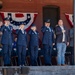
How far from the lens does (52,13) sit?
19484 millimetres

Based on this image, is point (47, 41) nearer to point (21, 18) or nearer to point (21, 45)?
point (21, 45)

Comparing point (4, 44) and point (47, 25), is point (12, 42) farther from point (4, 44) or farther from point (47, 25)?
point (47, 25)

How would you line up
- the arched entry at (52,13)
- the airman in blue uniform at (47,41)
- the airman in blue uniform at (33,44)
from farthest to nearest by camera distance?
the arched entry at (52,13) < the airman in blue uniform at (47,41) < the airman in blue uniform at (33,44)

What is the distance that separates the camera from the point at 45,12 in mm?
19375

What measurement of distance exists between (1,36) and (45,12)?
5.24 metres

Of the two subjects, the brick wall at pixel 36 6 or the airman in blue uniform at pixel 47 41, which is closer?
the airman in blue uniform at pixel 47 41

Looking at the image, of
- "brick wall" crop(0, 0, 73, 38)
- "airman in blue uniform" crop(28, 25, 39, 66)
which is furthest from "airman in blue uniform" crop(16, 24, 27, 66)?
"brick wall" crop(0, 0, 73, 38)

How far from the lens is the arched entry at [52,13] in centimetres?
1934

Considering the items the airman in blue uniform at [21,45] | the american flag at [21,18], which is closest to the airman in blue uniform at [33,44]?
the airman in blue uniform at [21,45]

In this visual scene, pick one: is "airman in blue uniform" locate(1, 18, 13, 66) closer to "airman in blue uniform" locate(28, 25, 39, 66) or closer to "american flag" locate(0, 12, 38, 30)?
"airman in blue uniform" locate(28, 25, 39, 66)

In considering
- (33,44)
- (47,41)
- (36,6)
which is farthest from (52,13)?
(33,44)

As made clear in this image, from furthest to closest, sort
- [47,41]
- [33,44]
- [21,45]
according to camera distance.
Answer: [47,41] → [33,44] → [21,45]

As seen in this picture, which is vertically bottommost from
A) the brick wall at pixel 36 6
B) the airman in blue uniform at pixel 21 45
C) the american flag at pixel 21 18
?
the airman in blue uniform at pixel 21 45

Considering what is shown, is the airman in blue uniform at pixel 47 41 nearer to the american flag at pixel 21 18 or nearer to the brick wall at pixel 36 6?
the american flag at pixel 21 18
